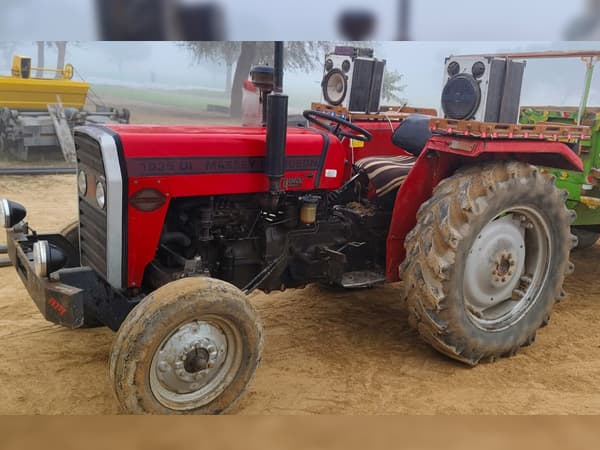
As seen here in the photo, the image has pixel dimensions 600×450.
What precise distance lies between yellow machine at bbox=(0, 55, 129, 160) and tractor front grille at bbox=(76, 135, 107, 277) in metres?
9.18

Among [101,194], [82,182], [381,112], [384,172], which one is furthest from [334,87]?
[101,194]

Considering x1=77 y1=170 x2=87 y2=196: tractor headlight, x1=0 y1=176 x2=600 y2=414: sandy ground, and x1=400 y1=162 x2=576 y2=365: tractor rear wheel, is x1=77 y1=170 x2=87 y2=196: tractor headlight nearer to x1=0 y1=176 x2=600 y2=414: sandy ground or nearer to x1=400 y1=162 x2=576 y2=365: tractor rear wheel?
x1=0 y1=176 x2=600 y2=414: sandy ground

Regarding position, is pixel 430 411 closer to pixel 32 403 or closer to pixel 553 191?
pixel 553 191

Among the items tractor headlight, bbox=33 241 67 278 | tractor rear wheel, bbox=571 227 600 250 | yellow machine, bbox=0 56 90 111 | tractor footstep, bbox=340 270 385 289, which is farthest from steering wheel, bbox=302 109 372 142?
yellow machine, bbox=0 56 90 111

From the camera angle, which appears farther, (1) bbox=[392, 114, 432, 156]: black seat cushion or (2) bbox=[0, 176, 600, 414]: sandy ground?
(1) bbox=[392, 114, 432, 156]: black seat cushion

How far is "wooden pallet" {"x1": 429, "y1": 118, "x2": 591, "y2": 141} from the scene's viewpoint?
10.9 ft

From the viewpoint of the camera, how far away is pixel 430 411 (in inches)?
122

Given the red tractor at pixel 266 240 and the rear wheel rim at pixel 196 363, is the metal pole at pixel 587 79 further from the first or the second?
the rear wheel rim at pixel 196 363

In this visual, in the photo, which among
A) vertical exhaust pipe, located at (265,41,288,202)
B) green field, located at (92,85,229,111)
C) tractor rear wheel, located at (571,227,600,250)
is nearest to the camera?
vertical exhaust pipe, located at (265,41,288,202)

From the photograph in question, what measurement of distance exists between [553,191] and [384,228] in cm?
110

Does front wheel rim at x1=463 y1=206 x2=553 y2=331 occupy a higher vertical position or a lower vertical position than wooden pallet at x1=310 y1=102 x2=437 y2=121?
lower

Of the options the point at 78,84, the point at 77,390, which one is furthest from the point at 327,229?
the point at 78,84

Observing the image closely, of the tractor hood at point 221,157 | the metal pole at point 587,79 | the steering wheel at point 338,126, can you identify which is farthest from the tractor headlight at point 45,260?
the metal pole at point 587,79

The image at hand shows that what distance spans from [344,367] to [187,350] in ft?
3.89
